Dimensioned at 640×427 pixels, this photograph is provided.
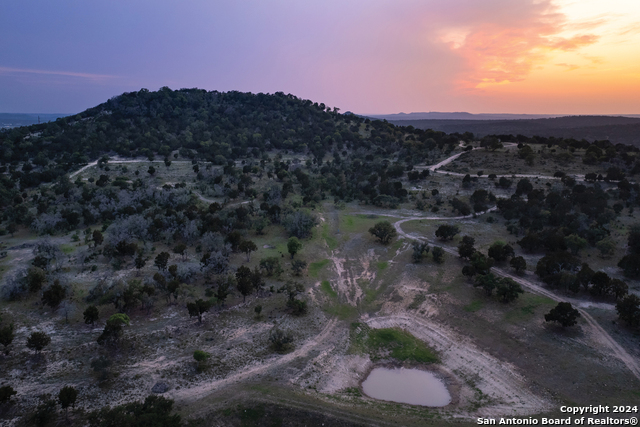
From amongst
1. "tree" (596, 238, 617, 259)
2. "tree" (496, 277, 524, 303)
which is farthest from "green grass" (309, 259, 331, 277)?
"tree" (596, 238, 617, 259)

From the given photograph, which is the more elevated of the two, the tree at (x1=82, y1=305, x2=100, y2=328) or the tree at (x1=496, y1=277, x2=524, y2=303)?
the tree at (x1=82, y1=305, x2=100, y2=328)

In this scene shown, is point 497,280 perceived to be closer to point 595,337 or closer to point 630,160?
point 595,337

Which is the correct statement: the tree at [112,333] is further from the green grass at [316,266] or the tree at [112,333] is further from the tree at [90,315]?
the green grass at [316,266]

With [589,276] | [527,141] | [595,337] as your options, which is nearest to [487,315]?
[595,337]

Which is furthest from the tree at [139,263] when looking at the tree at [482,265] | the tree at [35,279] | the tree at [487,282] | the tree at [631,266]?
the tree at [631,266]

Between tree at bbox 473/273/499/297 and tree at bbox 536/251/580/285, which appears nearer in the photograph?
tree at bbox 473/273/499/297

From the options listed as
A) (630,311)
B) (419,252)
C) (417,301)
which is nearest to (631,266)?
(630,311)

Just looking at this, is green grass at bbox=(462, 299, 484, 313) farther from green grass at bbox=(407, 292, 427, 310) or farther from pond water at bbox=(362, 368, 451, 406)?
pond water at bbox=(362, 368, 451, 406)
